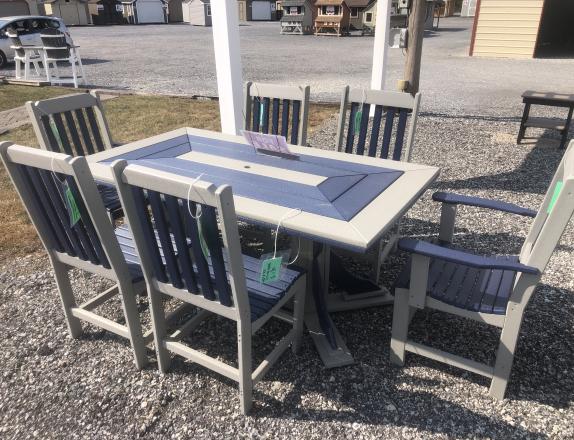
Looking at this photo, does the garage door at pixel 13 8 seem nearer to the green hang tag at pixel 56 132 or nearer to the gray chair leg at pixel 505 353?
the green hang tag at pixel 56 132

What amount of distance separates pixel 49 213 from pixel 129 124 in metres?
4.78

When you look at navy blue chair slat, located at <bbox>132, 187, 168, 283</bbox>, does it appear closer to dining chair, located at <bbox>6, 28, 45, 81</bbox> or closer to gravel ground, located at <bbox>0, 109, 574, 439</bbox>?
gravel ground, located at <bbox>0, 109, 574, 439</bbox>

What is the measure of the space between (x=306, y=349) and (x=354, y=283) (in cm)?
55

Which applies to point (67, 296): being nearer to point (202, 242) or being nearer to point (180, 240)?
point (180, 240)

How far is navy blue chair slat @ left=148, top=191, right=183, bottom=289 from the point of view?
5.17 feet

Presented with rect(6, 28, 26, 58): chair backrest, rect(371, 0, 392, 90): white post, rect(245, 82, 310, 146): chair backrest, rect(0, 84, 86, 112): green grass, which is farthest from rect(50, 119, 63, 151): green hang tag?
rect(6, 28, 26, 58): chair backrest

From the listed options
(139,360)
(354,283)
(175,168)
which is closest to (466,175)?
(354,283)

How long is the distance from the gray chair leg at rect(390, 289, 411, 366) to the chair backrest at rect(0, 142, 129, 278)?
1.23 metres

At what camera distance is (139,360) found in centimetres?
214

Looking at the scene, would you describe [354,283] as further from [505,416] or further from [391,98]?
[391,98]

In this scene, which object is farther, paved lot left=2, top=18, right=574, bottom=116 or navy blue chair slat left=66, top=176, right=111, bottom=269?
paved lot left=2, top=18, right=574, bottom=116

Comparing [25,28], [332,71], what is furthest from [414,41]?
[25,28]

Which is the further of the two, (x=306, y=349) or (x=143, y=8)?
(x=143, y=8)

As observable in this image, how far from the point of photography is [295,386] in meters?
2.07
